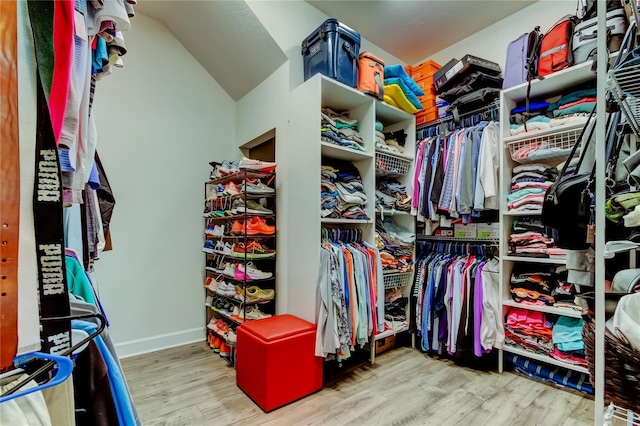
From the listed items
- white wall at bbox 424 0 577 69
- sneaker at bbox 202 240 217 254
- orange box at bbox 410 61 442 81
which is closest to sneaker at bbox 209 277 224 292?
sneaker at bbox 202 240 217 254

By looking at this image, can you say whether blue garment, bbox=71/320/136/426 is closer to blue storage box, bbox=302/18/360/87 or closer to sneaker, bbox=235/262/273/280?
sneaker, bbox=235/262/273/280

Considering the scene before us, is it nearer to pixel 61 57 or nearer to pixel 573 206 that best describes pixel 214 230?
pixel 61 57

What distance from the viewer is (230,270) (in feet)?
8.38

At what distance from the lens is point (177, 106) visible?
2949 mm

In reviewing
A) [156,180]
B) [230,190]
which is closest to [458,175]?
[230,190]

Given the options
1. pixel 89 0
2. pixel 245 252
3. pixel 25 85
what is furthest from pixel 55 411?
pixel 245 252

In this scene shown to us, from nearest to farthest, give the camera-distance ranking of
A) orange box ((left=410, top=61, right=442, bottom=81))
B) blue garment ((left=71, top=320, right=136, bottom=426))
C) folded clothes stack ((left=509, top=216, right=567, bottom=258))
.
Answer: blue garment ((left=71, top=320, right=136, bottom=426)), folded clothes stack ((left=509, top=216, right=567, bottom=258)), orange box ((left=410, top=61, right=442, bottom=81))

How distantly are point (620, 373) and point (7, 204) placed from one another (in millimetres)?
1296

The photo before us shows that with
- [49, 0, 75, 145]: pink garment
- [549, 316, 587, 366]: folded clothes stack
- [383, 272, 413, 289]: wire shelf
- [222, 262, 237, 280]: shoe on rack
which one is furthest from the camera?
[383, 272, 413, 289]: wire shelf

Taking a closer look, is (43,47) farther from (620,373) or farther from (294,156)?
(294,156)

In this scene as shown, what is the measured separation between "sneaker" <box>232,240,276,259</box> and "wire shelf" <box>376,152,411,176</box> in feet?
3.99

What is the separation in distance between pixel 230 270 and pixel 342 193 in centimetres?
116

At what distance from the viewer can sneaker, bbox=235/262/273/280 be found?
94.3 inches

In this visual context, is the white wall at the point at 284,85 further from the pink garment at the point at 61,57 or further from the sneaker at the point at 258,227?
the pink garment at the point at 61,57
